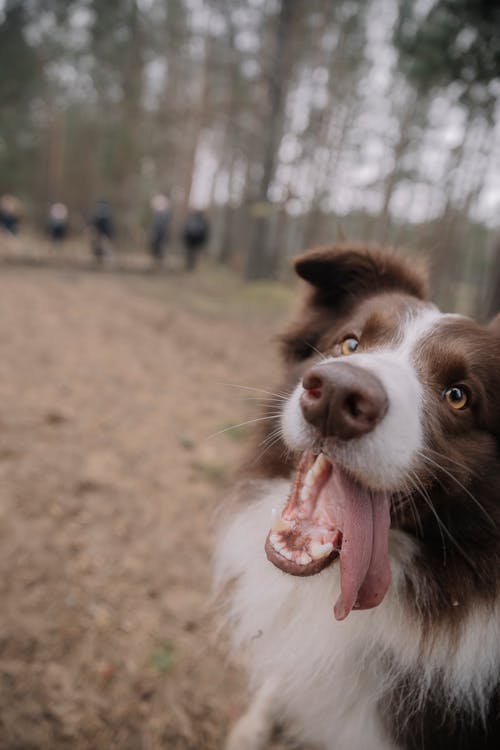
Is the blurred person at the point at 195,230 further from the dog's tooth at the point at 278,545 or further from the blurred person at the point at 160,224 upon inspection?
the dog's tooth at the point at 278,545

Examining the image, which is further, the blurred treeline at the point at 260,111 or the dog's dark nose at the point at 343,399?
the blurred treeline at the point at 260,111

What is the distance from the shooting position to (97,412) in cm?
596

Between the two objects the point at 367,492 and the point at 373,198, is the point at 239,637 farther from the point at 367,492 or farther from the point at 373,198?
the point at 373,198

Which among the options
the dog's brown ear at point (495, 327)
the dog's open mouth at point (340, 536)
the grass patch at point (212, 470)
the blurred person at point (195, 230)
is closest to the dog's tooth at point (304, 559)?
the dog's open mouth at point (340, 536)

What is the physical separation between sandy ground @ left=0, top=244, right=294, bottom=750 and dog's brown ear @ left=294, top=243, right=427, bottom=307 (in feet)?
1.58

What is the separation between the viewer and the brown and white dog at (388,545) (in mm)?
1679

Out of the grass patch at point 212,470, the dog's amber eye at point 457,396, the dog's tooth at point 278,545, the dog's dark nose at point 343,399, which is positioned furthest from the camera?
the grass patch at point 212,470

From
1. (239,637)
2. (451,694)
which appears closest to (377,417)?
(451,694)

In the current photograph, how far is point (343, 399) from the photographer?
1.55m

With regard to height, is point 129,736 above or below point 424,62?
below

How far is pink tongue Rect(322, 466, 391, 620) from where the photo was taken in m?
1.75

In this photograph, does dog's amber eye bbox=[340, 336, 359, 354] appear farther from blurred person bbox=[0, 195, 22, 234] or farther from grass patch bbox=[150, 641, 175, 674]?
blurred person bbox=[0, 195, 22, 234]

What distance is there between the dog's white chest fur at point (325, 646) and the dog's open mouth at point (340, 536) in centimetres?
23

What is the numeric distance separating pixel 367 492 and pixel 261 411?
3.31ft
